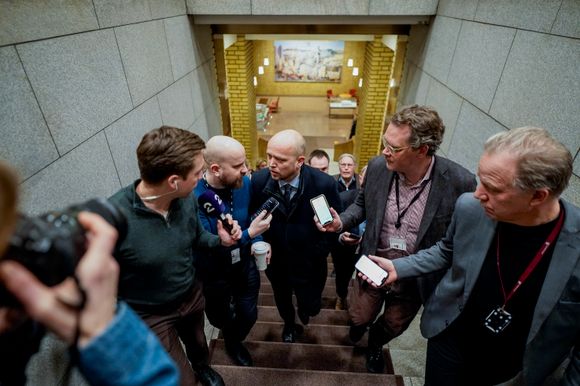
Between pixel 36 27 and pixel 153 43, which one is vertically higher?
pixel 36 27

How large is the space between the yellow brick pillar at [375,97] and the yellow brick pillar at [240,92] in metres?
3.46

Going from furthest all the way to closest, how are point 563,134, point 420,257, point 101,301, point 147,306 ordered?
1. point 563,134
2. point 420,257
3. point 147,306
4. point 101,301

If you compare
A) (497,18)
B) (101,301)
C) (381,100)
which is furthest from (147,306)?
(381,100)

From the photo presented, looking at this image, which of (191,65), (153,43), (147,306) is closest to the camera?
(147,306)

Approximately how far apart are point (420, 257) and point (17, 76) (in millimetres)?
2720

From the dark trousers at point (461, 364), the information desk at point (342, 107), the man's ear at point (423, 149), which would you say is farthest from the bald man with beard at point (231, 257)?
the information desk at point (342, 107)

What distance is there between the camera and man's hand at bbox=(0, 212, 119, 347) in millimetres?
590

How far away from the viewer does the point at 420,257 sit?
79.1 inches

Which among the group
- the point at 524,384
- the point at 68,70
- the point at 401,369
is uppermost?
the point at 68,70

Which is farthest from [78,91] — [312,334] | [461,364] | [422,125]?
[461,364]

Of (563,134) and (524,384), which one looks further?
(563,134)

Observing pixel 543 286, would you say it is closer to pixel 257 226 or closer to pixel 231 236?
pixel 257 226

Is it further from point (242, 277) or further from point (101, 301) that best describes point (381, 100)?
point (101, 301)

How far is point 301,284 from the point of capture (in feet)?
9.06
